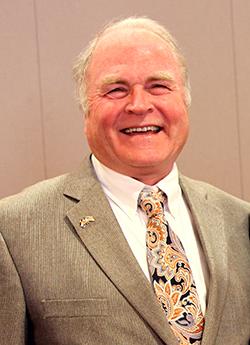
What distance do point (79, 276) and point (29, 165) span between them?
107 cm

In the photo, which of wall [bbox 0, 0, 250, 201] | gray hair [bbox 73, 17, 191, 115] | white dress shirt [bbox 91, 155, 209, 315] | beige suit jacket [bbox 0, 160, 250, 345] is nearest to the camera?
beige suit jacket [bbox 0, 160, 250, 345]

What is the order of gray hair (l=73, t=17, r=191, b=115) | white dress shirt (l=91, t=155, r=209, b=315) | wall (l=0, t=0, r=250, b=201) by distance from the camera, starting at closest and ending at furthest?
white dress shirt (l=91, t=155, r=209, b=315) < gray hair (l=73, t=17, r=191, b=115) < wall (l=0, t=0, r=250, b=201)

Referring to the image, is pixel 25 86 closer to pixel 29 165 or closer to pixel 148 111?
pixel 29 165

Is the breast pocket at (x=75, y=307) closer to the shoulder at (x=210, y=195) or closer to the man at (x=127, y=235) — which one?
the man at (x=127, y=235)

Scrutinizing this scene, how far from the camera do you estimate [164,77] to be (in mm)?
1595

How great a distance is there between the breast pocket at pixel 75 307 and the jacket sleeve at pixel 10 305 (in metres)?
0.07

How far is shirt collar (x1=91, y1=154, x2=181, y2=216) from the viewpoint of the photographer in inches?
63.1

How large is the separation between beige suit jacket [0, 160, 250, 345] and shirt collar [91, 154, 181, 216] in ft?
0.15

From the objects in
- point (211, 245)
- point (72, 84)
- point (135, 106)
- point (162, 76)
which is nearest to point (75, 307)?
point (211, 245)

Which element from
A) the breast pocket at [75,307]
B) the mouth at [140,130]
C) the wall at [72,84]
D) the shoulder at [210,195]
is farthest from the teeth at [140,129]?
the wall at [72,84]

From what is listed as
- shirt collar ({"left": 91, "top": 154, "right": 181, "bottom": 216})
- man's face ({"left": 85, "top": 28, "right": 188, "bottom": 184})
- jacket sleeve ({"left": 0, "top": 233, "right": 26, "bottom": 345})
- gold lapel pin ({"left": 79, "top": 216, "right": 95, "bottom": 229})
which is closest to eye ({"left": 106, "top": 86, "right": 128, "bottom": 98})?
man's face ({"left": 85, "top": 28, "right": 188, "bottom": 184})

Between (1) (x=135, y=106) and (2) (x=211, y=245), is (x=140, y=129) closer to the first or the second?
(1) (x=135, y=106)

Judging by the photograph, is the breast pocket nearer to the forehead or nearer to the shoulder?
the shoulder

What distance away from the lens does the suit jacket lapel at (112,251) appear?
4.68ft
